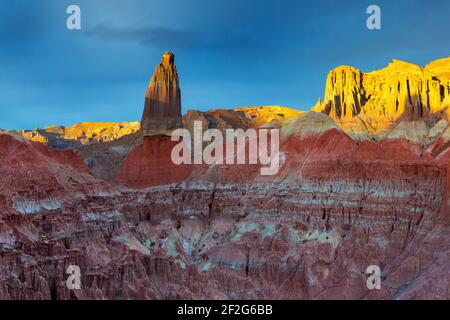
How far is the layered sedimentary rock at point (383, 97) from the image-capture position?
6299 inches

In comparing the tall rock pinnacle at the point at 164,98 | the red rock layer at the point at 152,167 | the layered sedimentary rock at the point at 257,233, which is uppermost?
the tall rock pinnacle at the point at 164,98

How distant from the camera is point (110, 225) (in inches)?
Answer: 3403

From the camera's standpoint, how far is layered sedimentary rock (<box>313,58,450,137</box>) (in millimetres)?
160000

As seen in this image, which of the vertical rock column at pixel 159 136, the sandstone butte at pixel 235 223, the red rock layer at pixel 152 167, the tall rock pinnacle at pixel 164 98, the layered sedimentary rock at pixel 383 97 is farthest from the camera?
the layered sedimentary rock at pixel 383 97

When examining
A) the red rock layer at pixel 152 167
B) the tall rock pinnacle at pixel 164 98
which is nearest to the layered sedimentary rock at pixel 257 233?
the red rock layer at pixel 152 167

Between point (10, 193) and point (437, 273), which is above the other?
point (10, 193)

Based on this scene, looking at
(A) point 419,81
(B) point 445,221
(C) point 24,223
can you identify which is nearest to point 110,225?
(C) point 24,223

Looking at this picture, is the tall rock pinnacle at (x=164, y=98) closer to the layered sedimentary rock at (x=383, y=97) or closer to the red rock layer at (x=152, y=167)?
the red rock layer at (x=152, y=167)

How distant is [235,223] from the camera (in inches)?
3511

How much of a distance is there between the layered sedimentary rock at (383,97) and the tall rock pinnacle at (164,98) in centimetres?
4961
